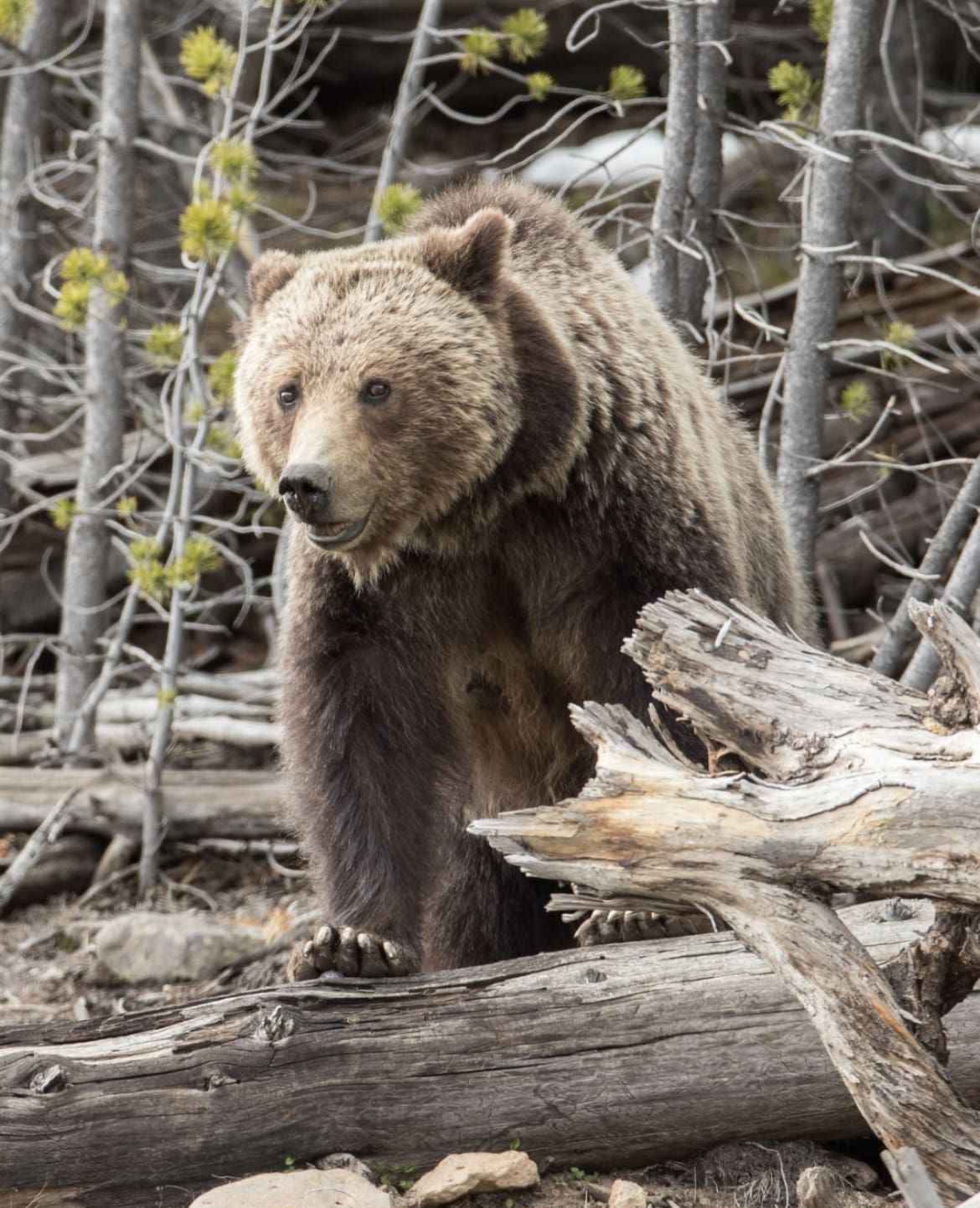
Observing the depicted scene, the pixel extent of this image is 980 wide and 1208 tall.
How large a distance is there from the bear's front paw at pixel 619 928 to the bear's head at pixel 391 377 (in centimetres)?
114

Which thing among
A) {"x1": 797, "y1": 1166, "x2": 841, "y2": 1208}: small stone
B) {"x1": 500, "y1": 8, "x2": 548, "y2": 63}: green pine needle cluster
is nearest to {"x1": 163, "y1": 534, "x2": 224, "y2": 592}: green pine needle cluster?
{"x1": 500, "y1": 8, "x2": 548, "y2": 63}: green pine needle cluster

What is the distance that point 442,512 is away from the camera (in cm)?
398

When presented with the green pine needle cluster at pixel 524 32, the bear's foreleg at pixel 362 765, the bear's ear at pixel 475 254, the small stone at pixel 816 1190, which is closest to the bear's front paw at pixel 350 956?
the bear's foreleg at pixel 362 765

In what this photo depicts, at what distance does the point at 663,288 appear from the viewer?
18.6 ft

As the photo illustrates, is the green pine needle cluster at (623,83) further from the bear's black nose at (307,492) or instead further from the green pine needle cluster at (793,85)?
the bear's black nose at (307,492)

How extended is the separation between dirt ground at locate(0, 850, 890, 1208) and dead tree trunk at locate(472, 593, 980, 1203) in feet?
1.40

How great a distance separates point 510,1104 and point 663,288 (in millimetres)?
3282

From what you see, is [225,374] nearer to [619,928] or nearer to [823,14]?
[823,14]

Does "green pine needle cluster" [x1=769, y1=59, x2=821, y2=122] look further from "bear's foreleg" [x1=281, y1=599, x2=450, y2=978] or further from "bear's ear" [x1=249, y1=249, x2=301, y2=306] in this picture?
"bear's foreleg" [x1=281, y1=599, x2=450, y2=978]

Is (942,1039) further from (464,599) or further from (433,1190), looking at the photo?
(464,599)

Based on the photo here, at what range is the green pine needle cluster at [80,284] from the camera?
18.0ft

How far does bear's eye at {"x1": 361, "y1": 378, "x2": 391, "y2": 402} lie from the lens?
3.77 m

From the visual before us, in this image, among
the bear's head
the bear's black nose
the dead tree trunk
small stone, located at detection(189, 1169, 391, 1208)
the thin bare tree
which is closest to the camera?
the dead tree trunk

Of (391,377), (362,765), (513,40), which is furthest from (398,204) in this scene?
(362,765)
